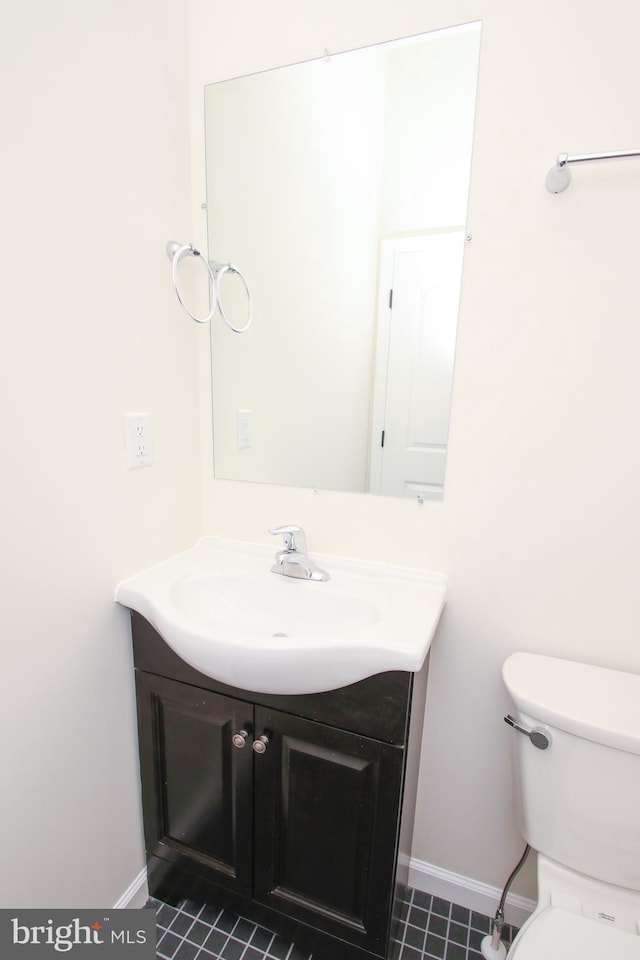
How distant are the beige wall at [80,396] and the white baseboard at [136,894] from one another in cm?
2

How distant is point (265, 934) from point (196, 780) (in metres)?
0.47

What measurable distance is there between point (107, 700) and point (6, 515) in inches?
20.9

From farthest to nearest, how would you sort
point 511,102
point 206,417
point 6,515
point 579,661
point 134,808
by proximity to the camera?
point 206,417 → point 134,808 → point 579,661 → point 511,102 → point 6,515

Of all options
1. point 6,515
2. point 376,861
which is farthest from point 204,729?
point 6,515

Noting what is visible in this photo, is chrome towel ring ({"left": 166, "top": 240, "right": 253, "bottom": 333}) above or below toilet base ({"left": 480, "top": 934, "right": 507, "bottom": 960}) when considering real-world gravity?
above

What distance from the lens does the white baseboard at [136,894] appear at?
1138 millimetres

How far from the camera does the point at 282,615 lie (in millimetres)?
1122

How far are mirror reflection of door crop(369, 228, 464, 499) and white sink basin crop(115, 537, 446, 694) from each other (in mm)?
251

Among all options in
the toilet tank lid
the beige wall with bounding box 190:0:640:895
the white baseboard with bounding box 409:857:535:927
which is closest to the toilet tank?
the toilet tank lid

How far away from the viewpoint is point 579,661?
103cm

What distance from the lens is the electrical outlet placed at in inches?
41.1

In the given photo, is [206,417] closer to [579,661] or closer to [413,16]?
[413,16]

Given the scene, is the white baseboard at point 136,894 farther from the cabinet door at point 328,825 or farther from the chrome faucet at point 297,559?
the chrome faucet at point 297,559

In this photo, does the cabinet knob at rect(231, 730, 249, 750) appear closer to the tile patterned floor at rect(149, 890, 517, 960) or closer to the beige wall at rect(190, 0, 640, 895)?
the beige wall at rect(190, 0, 640, 895)
